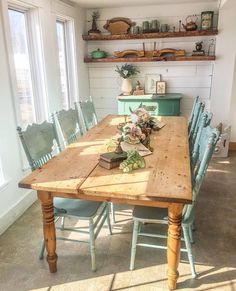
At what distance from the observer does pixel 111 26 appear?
4219 mm

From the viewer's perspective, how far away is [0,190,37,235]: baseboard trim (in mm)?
2426

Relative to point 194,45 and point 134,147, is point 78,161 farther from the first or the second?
point 194,45

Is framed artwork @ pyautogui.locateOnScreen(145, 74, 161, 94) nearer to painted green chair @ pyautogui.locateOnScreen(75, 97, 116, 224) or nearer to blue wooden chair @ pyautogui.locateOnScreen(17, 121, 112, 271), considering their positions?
painted green chair @ pyautogui.locateOnScreen(75, 97, 116, 224)

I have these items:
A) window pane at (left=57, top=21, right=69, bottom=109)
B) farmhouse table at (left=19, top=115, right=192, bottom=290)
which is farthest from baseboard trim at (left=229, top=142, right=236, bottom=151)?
window pane at (left=57, top=21, right=69, bottom=109)

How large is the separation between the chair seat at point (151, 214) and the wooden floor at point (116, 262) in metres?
0.42

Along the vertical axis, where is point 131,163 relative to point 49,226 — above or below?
above

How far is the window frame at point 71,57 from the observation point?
3.89 meters

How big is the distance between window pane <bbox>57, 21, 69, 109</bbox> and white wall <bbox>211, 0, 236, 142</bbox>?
225cm

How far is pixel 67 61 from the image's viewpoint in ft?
13.2

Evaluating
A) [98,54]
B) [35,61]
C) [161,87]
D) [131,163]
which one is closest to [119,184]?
[131,163]

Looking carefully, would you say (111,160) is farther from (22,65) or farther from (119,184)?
(22,65)

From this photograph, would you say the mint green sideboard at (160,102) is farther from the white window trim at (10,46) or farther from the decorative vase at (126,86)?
the white window trim at (10,46)

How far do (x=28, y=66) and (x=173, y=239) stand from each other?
242 cm

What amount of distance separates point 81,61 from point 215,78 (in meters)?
2.10
